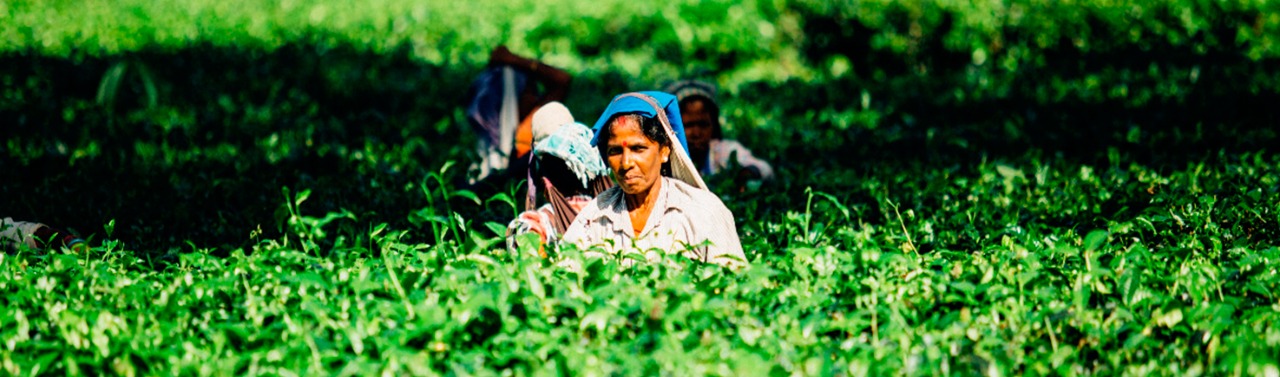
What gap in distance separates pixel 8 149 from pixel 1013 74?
23.4 feet

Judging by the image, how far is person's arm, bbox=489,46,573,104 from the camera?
278 inches

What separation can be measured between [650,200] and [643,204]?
1.1 inches

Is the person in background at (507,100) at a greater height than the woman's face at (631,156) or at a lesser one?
lesser

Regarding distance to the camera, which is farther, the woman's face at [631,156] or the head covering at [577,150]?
the head covering at [577,150]

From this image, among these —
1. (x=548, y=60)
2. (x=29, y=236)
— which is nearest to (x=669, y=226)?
(x=29, y=236)

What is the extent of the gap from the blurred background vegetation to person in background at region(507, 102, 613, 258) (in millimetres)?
727

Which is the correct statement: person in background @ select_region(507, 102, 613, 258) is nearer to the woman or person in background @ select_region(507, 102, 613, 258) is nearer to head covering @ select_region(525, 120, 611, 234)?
head covering @ select_region(525, 120, 611, 234)

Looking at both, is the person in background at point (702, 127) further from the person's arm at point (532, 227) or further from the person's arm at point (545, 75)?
the person's arm at point (532, 227)

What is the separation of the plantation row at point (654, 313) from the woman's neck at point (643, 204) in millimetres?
333

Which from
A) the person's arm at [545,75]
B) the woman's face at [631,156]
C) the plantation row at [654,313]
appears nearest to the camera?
the plantation row at [654,313]

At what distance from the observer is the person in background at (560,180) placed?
4.74m

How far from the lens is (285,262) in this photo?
4281 millimetres

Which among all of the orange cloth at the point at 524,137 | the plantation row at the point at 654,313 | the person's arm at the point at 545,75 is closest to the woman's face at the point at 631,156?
the plantation row at the point at 654,313

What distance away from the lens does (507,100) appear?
7164 millimetres
